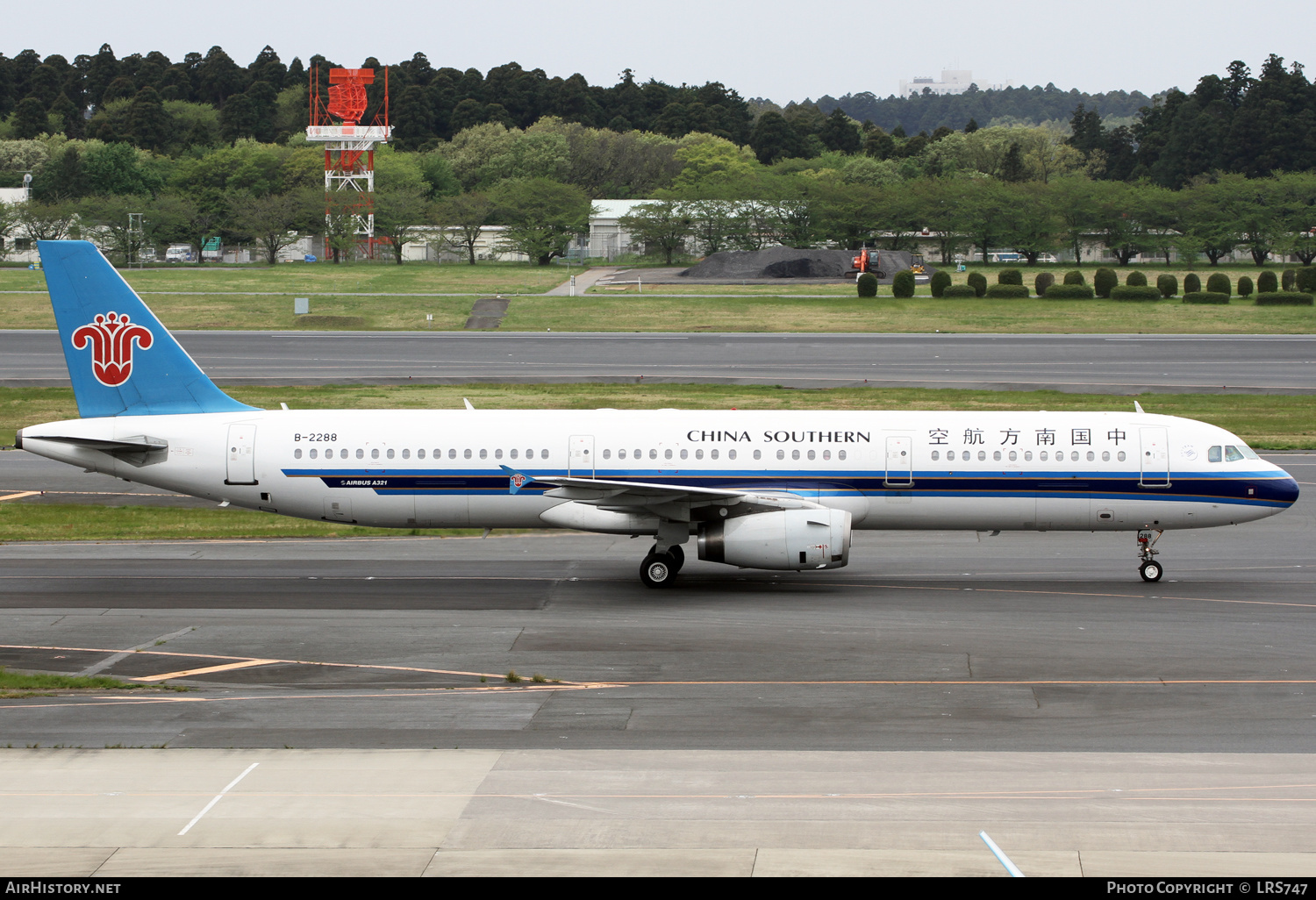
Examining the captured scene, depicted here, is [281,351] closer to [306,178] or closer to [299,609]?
[299,609]

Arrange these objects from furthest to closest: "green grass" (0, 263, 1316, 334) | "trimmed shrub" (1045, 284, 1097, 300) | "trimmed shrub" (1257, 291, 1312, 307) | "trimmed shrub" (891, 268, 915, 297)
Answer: "trimmed shrub" (891, 268, 915, 297) < "trimmed shrub" (1045, 284, 1097, 300) < "trimmed shrub" (1257, 291, 1312, 307) < "green grass" (0, 263, 1316, 334)

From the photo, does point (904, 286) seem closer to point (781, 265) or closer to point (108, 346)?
point (781, 265)

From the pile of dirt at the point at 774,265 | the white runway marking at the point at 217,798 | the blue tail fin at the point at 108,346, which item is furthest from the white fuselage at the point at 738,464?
the pile of dirt at the point at 774,265

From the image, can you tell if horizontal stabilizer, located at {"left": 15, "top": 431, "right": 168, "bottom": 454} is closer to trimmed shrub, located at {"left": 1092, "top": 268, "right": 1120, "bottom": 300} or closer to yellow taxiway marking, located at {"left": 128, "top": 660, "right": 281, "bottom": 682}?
yellow taxiway marking, located at {"left": 128, "top": 660, "right": 281, "bottom": 682}

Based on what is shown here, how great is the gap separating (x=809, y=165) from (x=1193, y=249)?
211 feet

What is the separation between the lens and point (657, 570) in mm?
29203

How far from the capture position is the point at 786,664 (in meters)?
23.0

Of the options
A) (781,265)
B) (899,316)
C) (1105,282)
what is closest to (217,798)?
(899,316)

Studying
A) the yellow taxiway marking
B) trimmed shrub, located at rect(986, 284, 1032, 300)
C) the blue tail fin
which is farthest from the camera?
trimmed shrub, located at rect(986, 284, 1032, 300)

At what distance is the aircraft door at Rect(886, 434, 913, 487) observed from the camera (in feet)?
95.8

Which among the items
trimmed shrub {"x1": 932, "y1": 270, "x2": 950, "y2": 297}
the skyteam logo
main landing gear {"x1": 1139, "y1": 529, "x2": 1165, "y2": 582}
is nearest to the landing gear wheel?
main landing gear {"x1": 1139, "y1": 529, "x2": 1165, "y2": 582}

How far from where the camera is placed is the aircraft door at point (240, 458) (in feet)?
98.1

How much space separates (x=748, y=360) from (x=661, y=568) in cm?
4371

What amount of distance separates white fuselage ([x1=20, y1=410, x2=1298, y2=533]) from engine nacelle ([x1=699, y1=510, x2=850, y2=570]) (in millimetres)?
1485
